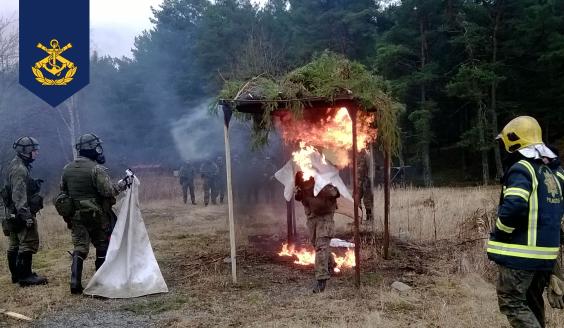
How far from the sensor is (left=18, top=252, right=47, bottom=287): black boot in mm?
7219

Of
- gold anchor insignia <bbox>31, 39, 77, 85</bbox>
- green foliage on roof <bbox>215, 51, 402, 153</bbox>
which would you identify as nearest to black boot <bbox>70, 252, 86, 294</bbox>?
green foliage on roof <bbox>215, 51, 402, 153</bbox>

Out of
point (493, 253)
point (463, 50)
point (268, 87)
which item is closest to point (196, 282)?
point (268, 87)

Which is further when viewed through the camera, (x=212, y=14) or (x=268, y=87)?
(x=212, y=14)

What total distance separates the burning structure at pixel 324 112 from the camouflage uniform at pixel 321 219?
0.18 m

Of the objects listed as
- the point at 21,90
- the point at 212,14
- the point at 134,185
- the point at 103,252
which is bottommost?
the point at 103,252

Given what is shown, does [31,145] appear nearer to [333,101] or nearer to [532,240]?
[333,101]

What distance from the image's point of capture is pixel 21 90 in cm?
2500

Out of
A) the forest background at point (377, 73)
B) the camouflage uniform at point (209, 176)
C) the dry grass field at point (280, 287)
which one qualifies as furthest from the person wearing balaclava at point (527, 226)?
the forest background at point (377, 73)

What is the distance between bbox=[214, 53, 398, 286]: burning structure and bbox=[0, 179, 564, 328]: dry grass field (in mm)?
571

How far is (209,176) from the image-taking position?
17922 millimetres

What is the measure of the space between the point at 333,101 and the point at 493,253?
3.13 meters

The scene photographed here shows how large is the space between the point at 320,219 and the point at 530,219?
3.13 meters

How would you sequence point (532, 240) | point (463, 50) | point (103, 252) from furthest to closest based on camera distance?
point (463, 50) < point (103, 252) < point (532, 240)

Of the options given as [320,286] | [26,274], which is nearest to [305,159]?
[320,286]
